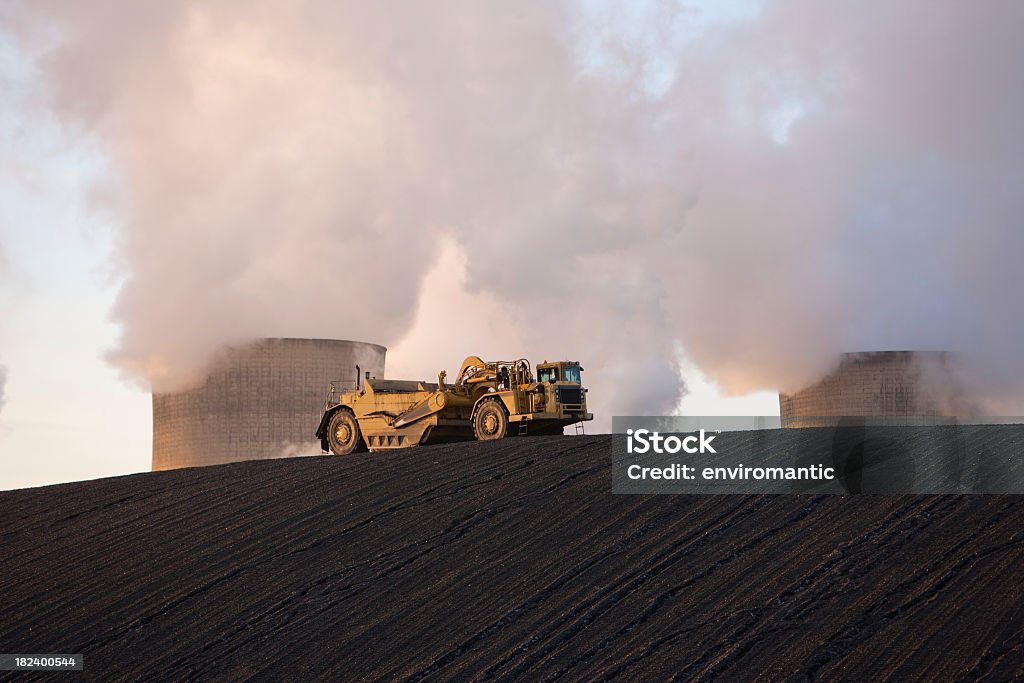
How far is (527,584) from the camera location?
40.1 feet

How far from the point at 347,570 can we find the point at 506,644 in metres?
3.11

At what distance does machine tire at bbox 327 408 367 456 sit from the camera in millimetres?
26391

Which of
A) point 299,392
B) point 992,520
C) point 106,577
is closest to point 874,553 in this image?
point 992,520

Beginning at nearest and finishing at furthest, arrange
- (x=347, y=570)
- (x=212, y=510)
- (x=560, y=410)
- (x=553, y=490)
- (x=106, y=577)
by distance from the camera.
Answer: (x=347, y=570), (x=106, y=577), (x=553, y=490), (x=212, y=510), (x=560, y=410)

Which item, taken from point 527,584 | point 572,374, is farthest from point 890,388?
point 527,584

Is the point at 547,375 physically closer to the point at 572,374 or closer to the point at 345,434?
the point at 572,374

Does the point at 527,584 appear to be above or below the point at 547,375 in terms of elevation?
below

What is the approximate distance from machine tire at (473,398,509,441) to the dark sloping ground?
612cm

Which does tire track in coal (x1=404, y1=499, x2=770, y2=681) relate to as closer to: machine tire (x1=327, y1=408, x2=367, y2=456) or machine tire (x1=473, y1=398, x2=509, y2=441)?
machine tire (x1=473, y1=398, x2=509, y2=441)

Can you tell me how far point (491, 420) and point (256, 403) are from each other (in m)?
22.1

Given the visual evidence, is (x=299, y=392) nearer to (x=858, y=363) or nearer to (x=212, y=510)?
(x=858, y=363)

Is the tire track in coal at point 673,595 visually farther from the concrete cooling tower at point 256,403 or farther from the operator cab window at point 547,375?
the concrete cooling tower at point 256,403

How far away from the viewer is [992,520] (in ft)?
40.8

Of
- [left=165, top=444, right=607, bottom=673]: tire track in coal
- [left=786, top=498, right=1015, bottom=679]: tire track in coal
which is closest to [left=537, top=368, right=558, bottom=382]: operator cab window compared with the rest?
[left=165, top=444, right=607, bottom=673]: tire track in coal
